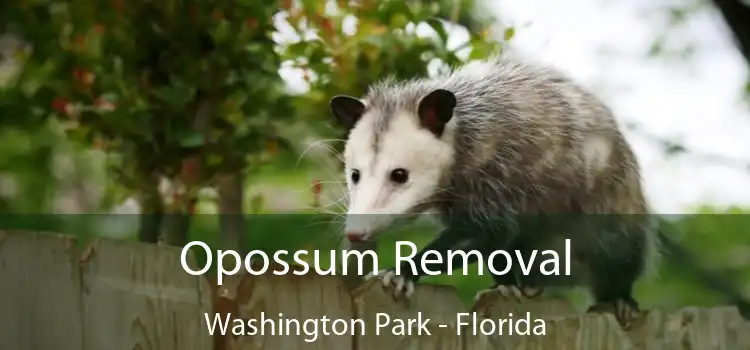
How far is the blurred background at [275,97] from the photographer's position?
1.24 m

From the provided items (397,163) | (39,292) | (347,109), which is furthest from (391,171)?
(39,292)

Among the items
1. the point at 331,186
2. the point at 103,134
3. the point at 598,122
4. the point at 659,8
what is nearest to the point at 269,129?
the point at 331,186

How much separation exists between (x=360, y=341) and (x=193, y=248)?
26cm

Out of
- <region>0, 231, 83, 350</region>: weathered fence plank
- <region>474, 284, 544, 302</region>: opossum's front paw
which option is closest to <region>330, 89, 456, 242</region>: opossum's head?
<region>474, 284, 544, 302</region>: opossum's front paw

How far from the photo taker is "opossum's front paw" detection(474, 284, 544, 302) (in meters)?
1.13

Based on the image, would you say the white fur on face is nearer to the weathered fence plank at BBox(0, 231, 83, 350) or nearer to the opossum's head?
the opossum's head

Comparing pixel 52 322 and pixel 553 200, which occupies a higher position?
pixel 553 200

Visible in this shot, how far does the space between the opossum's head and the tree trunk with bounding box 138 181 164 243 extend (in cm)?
29

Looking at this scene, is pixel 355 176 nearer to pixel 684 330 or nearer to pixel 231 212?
pixel 231 212

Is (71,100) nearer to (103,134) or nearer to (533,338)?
(103,134)

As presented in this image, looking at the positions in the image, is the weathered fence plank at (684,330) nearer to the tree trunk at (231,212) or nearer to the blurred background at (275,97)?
the blurred background at (275,97)

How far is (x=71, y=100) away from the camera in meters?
1.31

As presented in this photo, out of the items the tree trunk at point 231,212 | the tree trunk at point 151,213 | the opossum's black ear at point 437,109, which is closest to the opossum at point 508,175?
the opossum's black ear at point 437,109

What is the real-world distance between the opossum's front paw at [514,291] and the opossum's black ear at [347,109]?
0.92 ft
